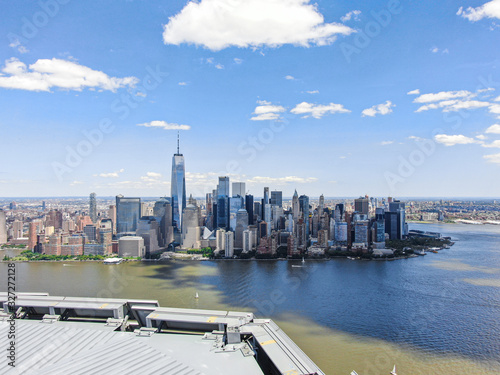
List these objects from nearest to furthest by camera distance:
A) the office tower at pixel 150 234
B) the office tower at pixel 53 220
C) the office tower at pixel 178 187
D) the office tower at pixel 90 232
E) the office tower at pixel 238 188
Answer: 1. the office tower at pixel 150 234
2. the office tower at pixel 90 232
3. the office tower at pixel 53 220
4. the office tower at pixel 178 187
5. the office tower at pixel 238 188

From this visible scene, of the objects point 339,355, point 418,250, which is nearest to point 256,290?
point 339,355

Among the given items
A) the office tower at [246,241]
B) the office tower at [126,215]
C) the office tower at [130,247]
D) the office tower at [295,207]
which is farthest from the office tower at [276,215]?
the office tower at [126,215]

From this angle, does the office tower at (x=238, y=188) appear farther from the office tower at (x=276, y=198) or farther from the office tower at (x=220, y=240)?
the office tower at (x=220, y=240)

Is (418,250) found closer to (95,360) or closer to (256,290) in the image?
(256,290)

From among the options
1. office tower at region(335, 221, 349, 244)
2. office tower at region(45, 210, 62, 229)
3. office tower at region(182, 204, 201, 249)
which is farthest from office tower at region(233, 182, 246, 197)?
office tower at region(45, 210, 62, 229)

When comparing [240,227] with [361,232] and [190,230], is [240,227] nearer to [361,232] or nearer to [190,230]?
[190,230]
